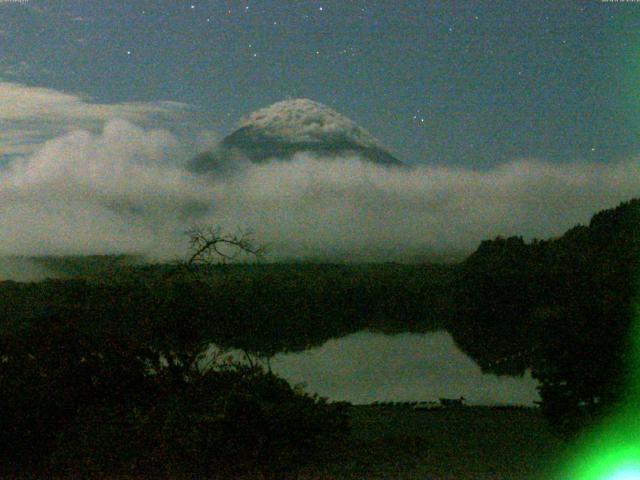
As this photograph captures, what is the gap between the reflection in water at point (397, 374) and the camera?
16984 mm

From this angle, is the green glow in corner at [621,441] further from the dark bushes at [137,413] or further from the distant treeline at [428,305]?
the dark bushes at [137,413]

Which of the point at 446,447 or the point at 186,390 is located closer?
the point at 446,447

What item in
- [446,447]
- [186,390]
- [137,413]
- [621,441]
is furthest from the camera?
[186,390]

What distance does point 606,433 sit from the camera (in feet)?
23.7

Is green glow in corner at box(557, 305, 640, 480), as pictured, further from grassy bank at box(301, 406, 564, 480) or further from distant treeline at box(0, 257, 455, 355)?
distant treeline at box(0, 257, 455, 355)

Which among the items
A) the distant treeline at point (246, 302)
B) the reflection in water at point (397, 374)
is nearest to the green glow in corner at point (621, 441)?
the distant treeline at point (246, 302)

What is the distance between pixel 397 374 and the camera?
73.9 feet

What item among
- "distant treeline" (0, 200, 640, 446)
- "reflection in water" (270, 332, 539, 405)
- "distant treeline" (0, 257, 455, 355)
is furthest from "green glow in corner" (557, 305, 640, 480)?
Answer: "reflection in water" (270, 332, 539, 405)

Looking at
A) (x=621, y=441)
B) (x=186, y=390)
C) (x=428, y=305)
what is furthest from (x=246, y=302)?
(x=621, y=441)

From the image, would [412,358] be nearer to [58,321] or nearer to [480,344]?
[480,344]

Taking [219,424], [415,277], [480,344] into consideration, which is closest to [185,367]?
[219,424]

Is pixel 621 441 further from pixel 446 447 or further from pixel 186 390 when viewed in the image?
pixel 186 390

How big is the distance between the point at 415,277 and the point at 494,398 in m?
44.7

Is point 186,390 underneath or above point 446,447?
above
